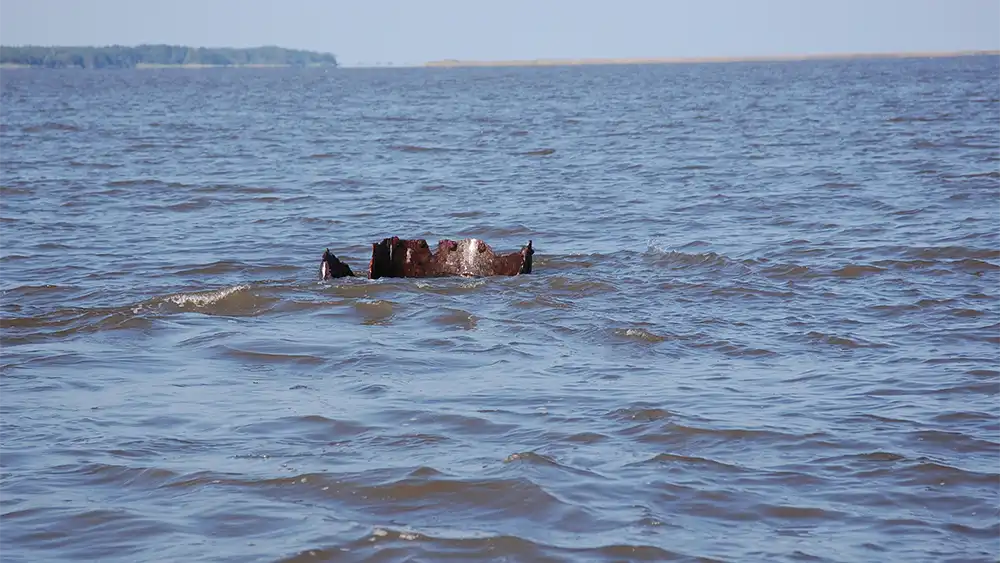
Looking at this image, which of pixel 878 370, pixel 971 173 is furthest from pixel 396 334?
pixel 971 173

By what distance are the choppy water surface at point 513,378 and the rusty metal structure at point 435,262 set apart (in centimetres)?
25

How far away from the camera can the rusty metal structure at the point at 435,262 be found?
1205 cm

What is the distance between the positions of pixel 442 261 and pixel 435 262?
69mm

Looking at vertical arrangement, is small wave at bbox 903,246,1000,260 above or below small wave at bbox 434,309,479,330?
above

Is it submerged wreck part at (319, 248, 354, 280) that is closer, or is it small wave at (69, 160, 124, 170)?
submerged wreck part at (319, 248, 354, 280)

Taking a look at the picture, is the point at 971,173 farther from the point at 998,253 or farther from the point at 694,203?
the point at 998,253

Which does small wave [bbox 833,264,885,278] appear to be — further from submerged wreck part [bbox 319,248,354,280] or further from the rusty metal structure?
submerged wreck part [bbox 319,248,354,280]

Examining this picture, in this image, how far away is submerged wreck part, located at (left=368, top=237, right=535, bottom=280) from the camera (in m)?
12.1

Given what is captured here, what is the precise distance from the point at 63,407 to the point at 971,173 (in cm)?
1712

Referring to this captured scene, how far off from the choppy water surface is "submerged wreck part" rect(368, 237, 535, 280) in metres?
0.32

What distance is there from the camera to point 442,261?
12.2 meters

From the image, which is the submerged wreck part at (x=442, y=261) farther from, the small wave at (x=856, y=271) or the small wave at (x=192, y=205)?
the small wave at (x=192, y=205)

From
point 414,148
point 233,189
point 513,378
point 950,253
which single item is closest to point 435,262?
point 513,378

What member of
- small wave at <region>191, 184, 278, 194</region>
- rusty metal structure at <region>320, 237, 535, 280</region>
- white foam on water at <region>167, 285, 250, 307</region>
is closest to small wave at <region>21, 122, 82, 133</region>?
small wave at <region>191, 184, 278, 194</region>
